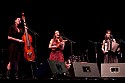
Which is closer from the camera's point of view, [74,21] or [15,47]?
[15,47]

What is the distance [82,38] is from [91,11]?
1.16 metres

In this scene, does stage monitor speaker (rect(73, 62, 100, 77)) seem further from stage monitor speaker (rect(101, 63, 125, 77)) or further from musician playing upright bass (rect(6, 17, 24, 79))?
musician playing upright bass (rect(6, 17, 24, 79))

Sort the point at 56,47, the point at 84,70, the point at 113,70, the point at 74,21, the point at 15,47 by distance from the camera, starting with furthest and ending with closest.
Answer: the point at 74,21
the point at 56,47
the point at 15,47
the point at 113,70
the point at 84,70

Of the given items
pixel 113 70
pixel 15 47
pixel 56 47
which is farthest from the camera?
pixel 56 47

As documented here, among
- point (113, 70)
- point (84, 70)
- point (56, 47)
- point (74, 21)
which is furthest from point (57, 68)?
point (74, 21)

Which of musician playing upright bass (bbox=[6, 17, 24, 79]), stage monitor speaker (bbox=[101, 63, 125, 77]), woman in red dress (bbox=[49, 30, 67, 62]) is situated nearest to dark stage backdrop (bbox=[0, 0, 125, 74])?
woman in red dress (bbox=[49, 30, 67, 62])

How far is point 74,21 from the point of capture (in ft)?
39.7

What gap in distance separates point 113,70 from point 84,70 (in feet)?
2.10

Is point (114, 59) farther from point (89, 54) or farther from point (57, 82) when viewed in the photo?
point (57, 82)

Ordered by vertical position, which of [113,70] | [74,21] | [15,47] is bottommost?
[113,70]

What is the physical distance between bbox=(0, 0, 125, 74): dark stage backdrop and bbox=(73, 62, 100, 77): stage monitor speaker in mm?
5507

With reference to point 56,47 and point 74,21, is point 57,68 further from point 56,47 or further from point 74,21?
point 74,21

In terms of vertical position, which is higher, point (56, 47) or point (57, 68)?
point (56, 47)

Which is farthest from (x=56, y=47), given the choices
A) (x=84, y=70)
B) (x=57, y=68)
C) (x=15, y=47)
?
(x=84, y=70)
